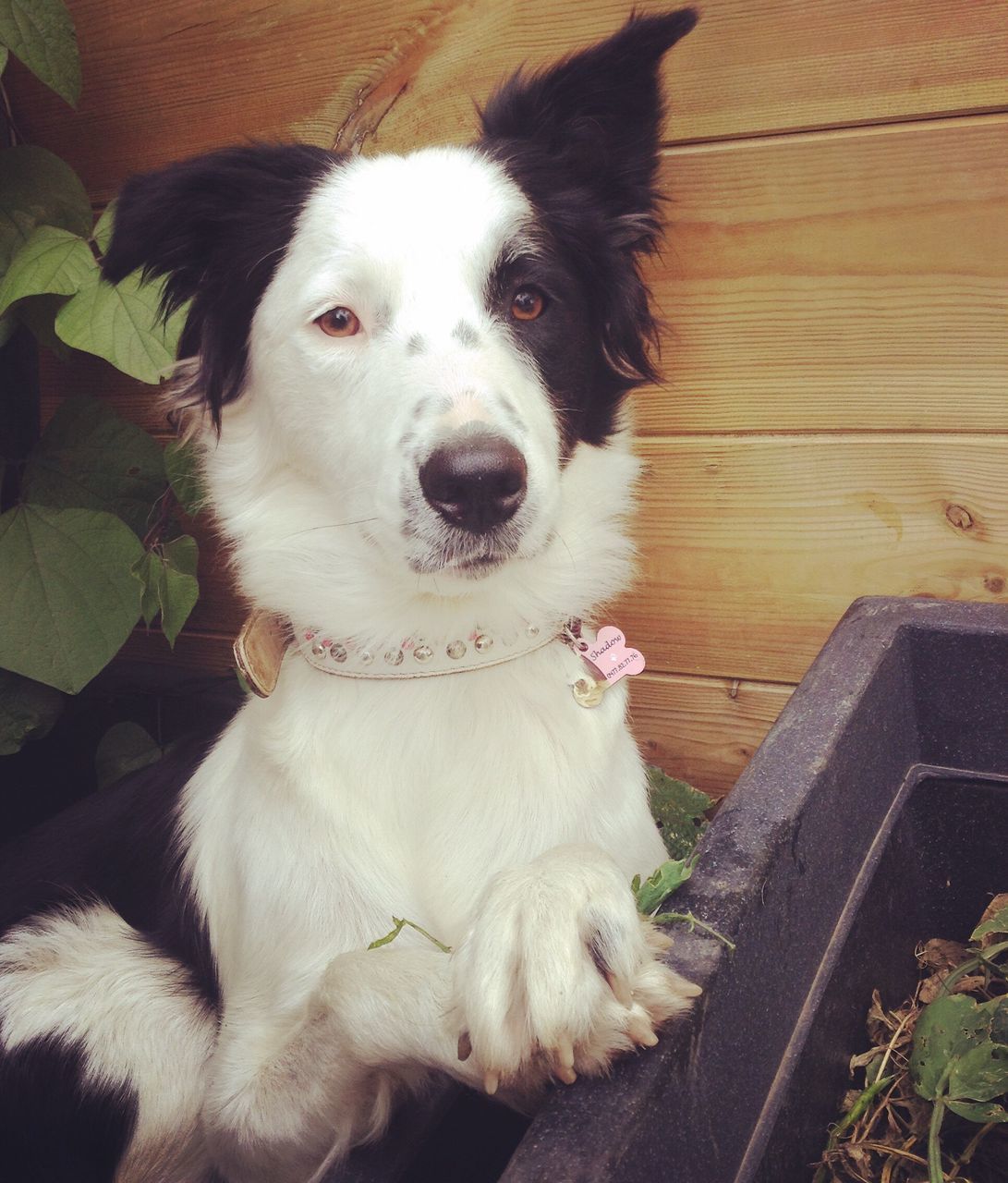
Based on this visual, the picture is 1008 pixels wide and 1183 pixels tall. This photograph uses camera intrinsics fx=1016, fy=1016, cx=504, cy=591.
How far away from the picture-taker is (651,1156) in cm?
78

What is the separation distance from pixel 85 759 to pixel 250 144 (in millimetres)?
1775

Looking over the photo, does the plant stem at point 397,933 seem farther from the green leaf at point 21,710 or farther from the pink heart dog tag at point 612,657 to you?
the green leaf at point 21,710

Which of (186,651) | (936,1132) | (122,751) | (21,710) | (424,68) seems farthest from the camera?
(186,651)

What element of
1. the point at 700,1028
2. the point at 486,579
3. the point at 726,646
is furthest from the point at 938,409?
the point at 700,1028

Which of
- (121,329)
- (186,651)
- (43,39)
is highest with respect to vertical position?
(43,39)

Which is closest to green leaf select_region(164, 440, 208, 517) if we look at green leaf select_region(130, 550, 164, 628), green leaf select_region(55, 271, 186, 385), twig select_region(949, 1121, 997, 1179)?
green leaf select_region(130, 550, 164, 628)

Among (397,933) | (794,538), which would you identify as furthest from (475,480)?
(794,538)

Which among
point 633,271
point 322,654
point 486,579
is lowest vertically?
point 322,654

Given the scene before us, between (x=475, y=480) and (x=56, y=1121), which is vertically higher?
(x=475, y=480)

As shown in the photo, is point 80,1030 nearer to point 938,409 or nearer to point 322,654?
point 322,654

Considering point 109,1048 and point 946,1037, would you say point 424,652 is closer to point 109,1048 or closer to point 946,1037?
point 109,1048

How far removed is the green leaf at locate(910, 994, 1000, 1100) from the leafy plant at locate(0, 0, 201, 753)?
144 centimetres

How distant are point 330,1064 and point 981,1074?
2.49 feet

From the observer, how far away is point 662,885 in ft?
3.43
